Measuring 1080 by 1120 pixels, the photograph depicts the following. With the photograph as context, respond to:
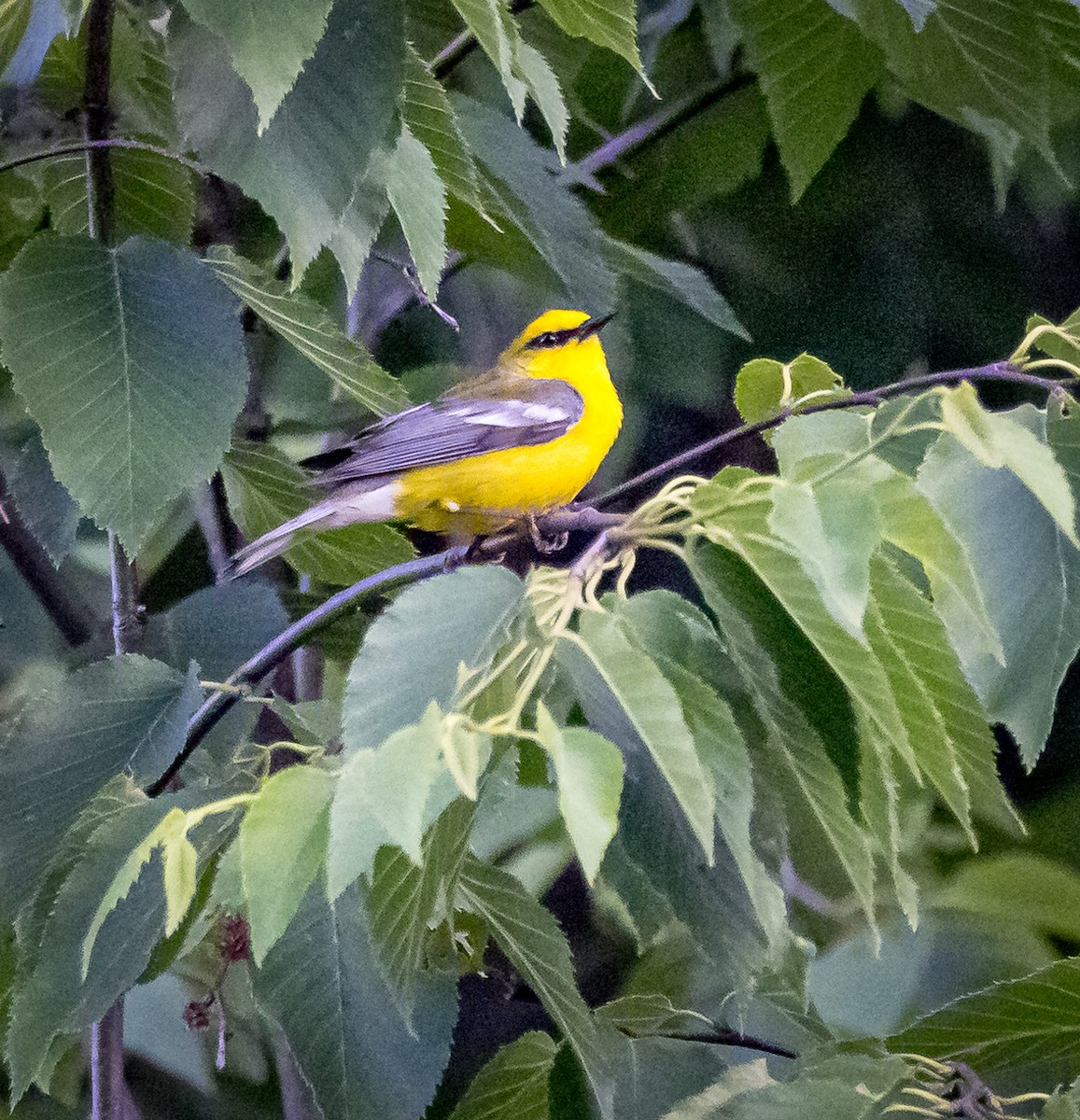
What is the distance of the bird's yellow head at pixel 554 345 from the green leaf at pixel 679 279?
1.41ft

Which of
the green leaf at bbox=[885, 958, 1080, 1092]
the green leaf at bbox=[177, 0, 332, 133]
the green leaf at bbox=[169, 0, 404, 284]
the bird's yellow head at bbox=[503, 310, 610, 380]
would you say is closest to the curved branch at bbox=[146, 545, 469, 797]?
the green leaf at bbox=[169, 0, 404, 284]

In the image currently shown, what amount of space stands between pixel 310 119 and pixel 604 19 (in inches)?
7.8

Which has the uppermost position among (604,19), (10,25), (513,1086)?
(10,25)

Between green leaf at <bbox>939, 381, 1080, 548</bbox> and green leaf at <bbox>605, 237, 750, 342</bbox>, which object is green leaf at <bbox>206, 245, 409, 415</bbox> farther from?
green leaf at <bbox>939, 381, 1080, 548</bbox>

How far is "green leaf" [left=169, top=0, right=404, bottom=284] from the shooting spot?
0.81 meters

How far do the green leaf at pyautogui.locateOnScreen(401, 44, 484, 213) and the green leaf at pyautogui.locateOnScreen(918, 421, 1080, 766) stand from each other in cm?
51

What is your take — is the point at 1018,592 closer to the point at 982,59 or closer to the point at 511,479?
the point at 982,59

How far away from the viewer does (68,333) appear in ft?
3.12

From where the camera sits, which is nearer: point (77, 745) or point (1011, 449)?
point (1011, 449)

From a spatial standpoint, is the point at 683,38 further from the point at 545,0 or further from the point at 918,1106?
the point at 918,1106

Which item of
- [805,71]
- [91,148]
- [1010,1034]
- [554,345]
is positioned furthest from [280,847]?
[554,345]

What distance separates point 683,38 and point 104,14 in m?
0.78

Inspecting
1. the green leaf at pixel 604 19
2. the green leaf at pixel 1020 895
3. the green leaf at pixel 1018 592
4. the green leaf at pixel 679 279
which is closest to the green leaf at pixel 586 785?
the green leaf at pixel 1018 592

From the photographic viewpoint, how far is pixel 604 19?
2.76 ft
